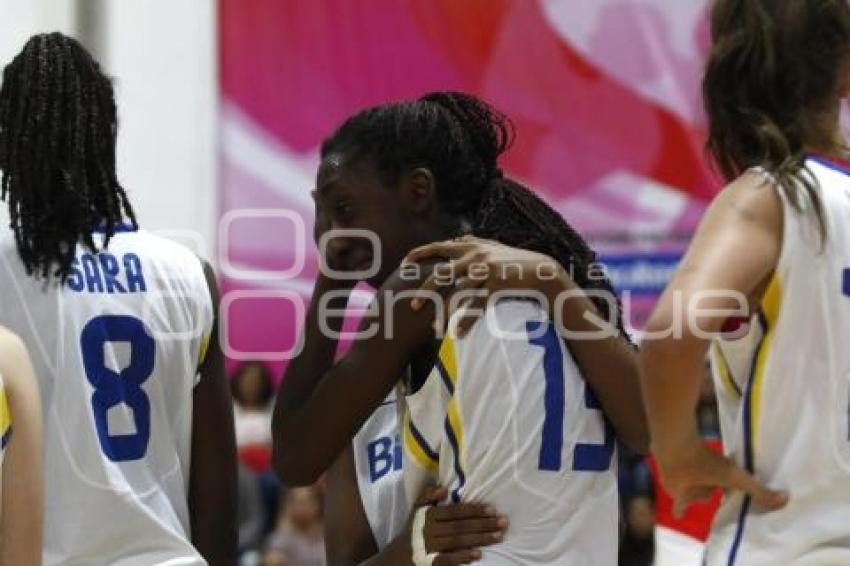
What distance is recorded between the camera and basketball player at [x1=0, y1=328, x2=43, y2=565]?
8.18 feet

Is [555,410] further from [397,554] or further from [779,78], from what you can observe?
[779,78]

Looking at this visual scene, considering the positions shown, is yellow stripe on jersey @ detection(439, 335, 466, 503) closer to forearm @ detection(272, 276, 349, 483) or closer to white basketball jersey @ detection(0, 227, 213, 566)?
forearm @ detection(272, 276, 349, 483)

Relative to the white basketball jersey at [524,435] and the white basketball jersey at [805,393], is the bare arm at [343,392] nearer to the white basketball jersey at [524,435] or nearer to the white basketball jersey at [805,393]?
the white basketball jersey at [524,435]

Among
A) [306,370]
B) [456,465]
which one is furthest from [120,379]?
[456,465]

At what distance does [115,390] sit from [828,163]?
53.2 inches

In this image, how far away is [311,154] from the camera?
9.40 m

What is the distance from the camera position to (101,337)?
3027mm

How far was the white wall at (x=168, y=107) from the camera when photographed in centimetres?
935

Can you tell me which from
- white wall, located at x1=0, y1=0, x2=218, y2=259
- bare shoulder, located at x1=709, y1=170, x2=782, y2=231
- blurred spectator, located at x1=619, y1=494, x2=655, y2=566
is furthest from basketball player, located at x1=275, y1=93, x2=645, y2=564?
white wall, located at x1=0, y1=0, x2=218, y2=259

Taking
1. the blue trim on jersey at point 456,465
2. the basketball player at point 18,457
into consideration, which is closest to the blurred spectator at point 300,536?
the blue trim on jersey at point 456,465

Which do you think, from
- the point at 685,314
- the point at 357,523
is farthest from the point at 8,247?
the point at 685,314

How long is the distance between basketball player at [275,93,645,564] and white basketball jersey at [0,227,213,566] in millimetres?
222

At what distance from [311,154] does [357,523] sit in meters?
6.45

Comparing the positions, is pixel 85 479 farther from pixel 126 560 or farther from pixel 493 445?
pixel 493 445
